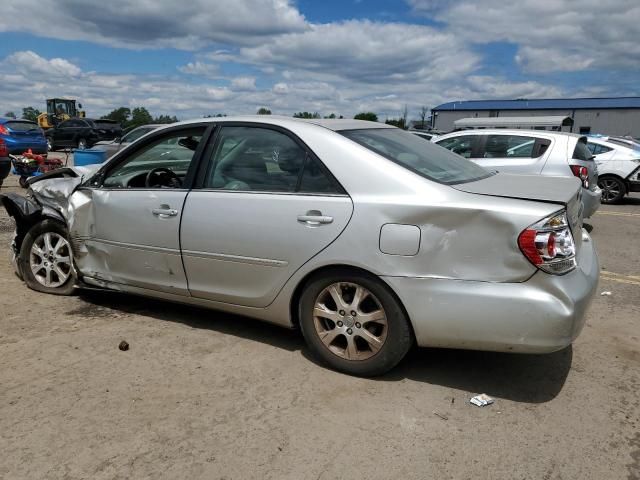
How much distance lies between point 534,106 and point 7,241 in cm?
7213

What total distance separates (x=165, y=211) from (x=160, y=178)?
73cm

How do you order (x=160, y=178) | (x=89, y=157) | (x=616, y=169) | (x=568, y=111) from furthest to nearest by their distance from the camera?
1. (x=568, y=111)
2. (x=616, y=169)
3. (x=89, y=157)
4. (x=160, y=178)

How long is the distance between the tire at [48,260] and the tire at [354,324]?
2.39 meters

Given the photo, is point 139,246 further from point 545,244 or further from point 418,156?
point 545,244

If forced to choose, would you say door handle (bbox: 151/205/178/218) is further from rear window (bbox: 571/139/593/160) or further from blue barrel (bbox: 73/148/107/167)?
blue barrel (bbox: 73/148/107/167)

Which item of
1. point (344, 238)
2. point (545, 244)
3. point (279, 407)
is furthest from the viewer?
point (344, 238)

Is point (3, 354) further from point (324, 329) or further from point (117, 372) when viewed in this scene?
point (324, 329)

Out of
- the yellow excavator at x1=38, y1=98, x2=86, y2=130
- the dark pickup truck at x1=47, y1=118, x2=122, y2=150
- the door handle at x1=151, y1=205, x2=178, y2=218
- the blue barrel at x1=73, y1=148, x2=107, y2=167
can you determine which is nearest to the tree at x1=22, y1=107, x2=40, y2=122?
the yellow excavator at x1=38, y1=98, x2=86, y2=130

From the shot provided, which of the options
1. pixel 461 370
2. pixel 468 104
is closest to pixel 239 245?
pixel 461 370

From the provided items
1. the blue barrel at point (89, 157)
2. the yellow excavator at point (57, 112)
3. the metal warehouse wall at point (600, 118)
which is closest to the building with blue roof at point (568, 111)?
the metal warehouse wall at point (600, 118)

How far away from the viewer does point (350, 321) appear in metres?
3.26

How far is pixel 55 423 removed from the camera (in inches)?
111

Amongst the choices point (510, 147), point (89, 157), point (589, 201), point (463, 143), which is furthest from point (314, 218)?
point (89, 157)

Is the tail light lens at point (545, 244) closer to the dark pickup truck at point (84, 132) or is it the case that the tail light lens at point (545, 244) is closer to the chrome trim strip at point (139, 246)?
the chrome trim strip at point (139, 246)
